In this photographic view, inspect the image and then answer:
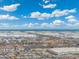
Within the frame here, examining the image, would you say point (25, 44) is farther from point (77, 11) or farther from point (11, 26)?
point (77, 11)

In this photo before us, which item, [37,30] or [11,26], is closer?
[11,26]

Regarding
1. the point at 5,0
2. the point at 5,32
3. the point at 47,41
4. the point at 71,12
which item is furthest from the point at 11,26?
the point at 71,12

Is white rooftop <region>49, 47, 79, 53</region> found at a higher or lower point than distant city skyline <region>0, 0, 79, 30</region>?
lower

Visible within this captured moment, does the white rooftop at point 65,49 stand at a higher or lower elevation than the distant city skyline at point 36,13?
lower

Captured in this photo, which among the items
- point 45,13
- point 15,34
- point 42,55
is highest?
point 45,13

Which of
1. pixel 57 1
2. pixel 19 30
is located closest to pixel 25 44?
pixel 19 30

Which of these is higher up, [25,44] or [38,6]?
[38,6]
